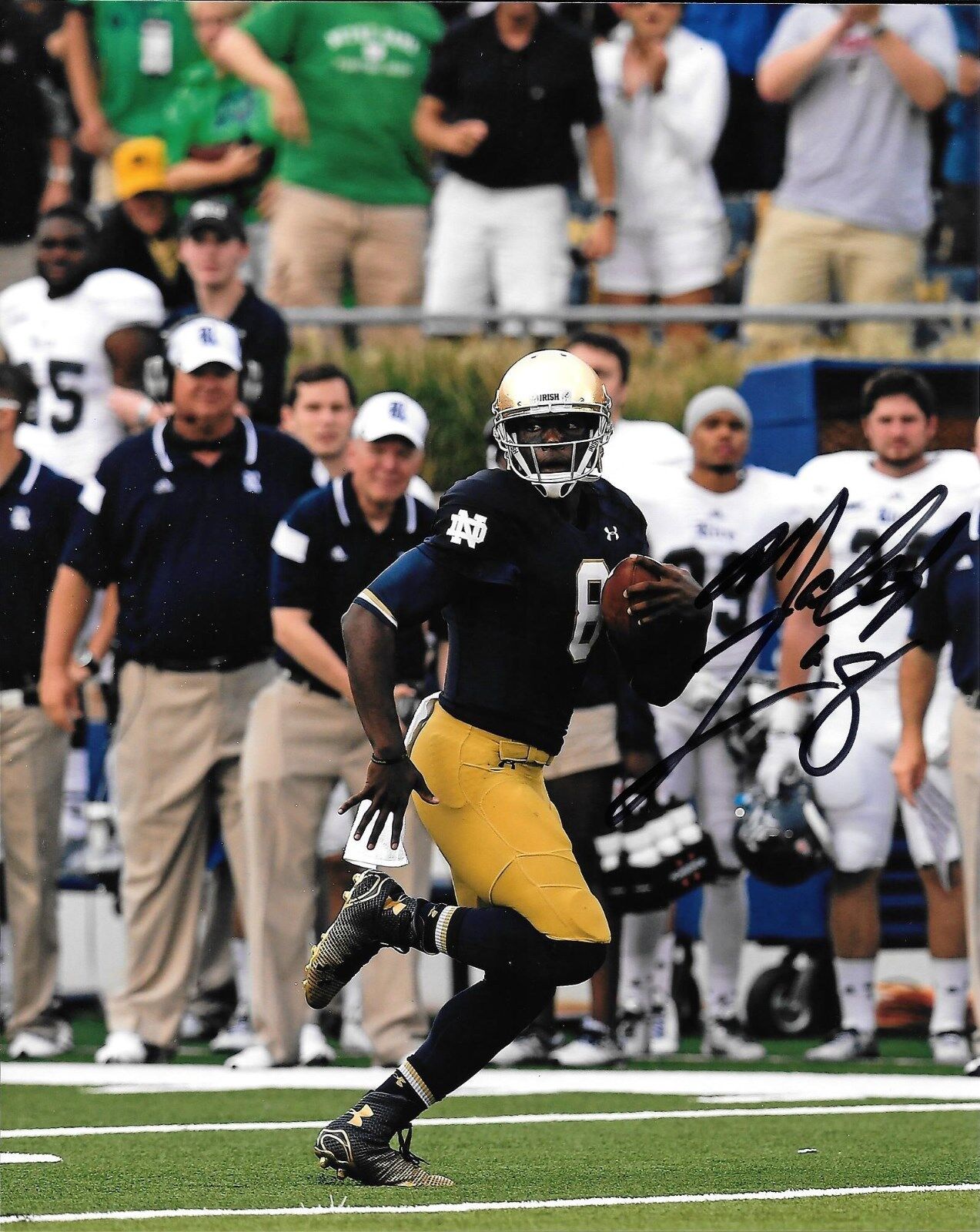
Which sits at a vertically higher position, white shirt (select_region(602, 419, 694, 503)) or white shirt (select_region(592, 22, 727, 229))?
white shirt (select_region(592, 22, 727, 229))

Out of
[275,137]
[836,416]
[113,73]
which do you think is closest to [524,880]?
[836,416]

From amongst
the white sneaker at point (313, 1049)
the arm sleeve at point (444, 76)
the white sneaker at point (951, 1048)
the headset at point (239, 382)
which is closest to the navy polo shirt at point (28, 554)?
the headset at point (239, 382)

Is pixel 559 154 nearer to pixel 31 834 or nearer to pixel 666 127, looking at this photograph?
pixel 666 127

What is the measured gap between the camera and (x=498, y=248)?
904 cm

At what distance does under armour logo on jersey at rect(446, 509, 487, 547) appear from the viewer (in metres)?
4.55

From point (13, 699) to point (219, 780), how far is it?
77 centimetres

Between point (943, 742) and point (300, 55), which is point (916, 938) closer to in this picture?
point (943, 742)

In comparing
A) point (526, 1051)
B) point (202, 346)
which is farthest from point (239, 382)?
point (526, 1051)

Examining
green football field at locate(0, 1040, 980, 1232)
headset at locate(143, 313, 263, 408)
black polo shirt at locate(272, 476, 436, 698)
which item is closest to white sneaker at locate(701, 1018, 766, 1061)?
green football field at locate(0, 1040, 980, 1232)

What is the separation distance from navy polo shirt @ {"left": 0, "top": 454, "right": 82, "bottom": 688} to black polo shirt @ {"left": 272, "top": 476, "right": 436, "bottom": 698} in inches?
38.0

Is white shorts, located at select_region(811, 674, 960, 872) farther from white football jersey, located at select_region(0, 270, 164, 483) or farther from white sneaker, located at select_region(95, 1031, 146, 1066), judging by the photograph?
white football jersey, located at select_region(0, 270, 164, 483)

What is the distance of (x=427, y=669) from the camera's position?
7.25 metres

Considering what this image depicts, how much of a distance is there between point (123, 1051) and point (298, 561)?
1.53 m

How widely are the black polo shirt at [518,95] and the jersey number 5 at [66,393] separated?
1.68 metres
